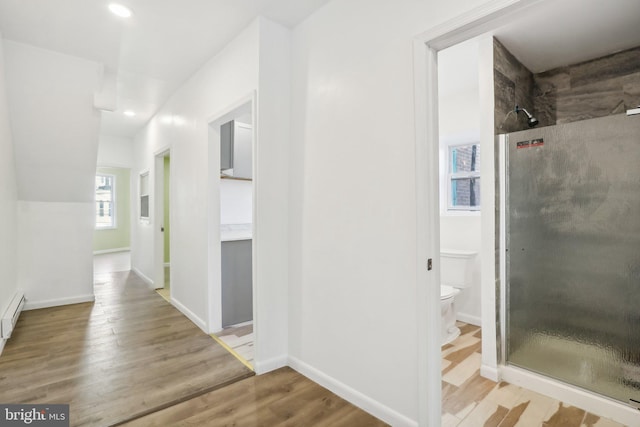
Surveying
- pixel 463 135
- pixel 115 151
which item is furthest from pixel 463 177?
pixel 115 151

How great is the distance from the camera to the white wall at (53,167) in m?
3.02

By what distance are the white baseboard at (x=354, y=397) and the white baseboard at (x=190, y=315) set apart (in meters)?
1.16

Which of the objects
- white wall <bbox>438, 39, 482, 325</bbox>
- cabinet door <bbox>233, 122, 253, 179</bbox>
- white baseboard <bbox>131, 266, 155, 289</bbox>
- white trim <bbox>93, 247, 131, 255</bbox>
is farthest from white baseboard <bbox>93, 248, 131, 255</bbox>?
white wall <bbox>438, 39, 482, 325</bbox>

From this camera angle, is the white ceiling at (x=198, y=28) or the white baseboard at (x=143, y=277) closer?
the white ceiling at (x=198, y=28)

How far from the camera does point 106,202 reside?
8.31 m

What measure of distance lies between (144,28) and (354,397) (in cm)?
308

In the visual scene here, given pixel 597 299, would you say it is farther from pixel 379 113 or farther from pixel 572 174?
pixel 379 113

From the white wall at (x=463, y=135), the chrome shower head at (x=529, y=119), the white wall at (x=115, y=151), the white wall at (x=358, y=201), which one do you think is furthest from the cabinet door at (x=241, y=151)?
the white wall at (x=115, y=151)

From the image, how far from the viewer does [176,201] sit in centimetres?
391

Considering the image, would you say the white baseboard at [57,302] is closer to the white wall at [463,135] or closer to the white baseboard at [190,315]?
the white baseboard at [190,315]

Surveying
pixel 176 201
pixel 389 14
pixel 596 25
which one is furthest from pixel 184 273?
pixel 596 25

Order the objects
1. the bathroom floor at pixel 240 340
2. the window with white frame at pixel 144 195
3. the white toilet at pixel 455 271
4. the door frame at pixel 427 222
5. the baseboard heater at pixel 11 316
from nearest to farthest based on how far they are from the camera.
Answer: the door frame at pixel 427 222, the bathroom floor at pixel 240 340, the baseboard heater at pixel 11 316, the white toilet at pixel 455 271, the window with white frame at pixel 144 195

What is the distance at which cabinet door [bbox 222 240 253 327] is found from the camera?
10.8 feet

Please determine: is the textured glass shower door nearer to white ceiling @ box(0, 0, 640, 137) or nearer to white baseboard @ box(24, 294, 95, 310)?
white ceiling @ box(0, 0, 640, 137)
